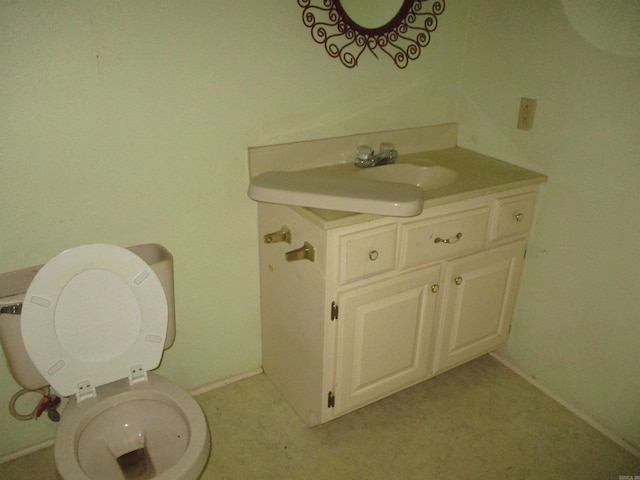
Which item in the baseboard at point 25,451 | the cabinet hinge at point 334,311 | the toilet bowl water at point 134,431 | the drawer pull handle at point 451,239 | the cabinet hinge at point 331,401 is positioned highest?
the drawer pull handle at point 451,239

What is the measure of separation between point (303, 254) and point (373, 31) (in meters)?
0.84

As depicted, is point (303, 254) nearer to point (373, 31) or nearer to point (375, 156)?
point (375, 156)


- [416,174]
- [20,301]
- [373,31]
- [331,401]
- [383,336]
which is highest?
[373,31]

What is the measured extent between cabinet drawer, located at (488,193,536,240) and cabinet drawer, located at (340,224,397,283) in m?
0.44

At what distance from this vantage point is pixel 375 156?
67.4 inches

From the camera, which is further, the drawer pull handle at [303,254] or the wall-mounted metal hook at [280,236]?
the wall-mounted metal hook at [280,236]

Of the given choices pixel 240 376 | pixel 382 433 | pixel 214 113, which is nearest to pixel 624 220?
pixel 382 433

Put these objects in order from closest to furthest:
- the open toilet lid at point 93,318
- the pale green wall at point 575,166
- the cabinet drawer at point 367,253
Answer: the open toilet lid at point 93,318 < the cabinet drawer at point 367,253 < the pale green wall at point 575,166

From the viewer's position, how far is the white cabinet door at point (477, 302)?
5.37ft

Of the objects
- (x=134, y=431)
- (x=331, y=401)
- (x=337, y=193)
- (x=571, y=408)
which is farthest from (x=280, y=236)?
(x=571, y=408)

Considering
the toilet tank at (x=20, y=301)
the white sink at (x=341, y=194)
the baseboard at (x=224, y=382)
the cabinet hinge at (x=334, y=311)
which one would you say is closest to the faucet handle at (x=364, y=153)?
the white sink at (x=341, y=194)

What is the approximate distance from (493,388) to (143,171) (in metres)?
1.53

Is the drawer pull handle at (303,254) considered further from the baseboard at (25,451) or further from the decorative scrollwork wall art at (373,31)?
the baseboard at (25,451)

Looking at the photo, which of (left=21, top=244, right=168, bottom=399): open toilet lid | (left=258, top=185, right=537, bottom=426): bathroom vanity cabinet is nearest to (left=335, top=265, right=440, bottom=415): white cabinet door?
(left=258, top=185, right=537, bottom=426): bathroom vanity cabinet
